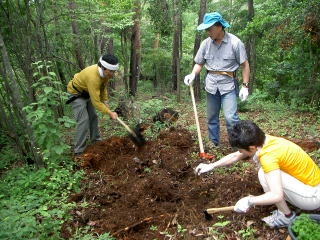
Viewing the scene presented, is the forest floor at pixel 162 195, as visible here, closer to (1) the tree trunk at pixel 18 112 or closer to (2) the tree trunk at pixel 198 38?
(1) the tree trunk at pixel 18 112

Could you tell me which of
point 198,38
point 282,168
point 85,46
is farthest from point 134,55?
point 282,168

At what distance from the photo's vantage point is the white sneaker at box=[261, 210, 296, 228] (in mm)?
2961

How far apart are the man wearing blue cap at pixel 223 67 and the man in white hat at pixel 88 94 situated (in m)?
1.43

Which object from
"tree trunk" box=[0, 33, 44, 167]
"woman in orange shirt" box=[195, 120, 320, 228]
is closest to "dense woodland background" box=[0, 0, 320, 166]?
"tree trunk" box=[0, 33, 44, 167]

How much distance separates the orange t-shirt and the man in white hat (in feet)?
10.5

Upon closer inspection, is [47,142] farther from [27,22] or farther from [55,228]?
[27,22]

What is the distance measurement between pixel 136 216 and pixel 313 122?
5.30 metres

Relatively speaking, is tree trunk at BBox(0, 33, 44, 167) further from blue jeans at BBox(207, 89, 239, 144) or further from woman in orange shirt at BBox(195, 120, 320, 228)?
woman in orange shirt at BBox(195, 120, 320, 228)

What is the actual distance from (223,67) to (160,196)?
2232mm

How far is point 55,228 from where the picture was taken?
11.2 feet

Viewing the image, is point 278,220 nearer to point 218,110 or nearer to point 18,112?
point 218,110

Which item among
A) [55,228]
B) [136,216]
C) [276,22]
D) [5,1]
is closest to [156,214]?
[136,216]

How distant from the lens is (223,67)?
16.3 ft

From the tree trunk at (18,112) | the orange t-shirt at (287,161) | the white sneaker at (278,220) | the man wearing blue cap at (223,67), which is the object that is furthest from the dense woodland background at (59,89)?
the orange t-shirt at (287,161)
